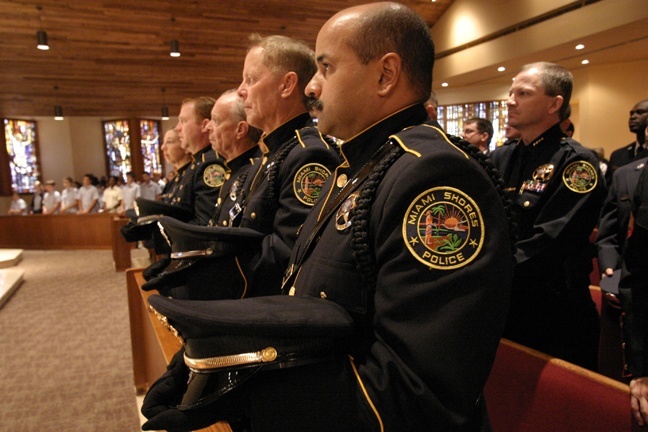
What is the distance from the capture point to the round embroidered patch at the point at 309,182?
4.80 ft

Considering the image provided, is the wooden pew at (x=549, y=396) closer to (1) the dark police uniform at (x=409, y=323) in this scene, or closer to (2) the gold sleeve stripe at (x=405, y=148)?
(1) the dark police uniform at (x=409, y=323)

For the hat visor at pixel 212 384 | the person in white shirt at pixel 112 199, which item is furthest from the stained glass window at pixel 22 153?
the hat visor at pixel 212 384

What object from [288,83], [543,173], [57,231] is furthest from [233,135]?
[57,231]

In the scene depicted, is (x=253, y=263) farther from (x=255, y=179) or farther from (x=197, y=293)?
(x=255, y=179)

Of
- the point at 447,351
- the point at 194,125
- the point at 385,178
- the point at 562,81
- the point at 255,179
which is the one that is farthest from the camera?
the point at 194,125

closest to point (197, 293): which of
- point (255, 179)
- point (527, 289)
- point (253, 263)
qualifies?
point (253, 263)

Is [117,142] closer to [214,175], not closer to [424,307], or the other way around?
[214,175]

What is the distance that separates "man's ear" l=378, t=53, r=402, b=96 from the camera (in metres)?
0.92

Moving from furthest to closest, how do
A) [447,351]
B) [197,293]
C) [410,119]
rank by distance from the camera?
1. [197,293]
2. [410,119]
3. [447,351]

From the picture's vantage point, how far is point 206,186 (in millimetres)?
2766

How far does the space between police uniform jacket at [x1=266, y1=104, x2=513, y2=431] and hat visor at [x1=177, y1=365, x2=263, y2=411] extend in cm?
3

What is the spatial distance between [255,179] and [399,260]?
1.12m

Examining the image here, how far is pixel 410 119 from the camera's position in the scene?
0.96 m

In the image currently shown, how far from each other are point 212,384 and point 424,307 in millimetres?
342
